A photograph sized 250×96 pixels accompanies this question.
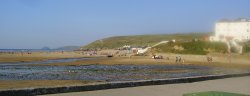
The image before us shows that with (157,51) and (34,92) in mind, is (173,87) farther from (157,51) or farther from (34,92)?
(157,51)

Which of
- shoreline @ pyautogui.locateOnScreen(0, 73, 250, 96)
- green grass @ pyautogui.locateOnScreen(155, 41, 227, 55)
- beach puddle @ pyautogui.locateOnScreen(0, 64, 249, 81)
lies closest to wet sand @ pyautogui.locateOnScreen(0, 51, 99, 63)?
green grass @ pyautogui.locateOnScreen(155, 41, 227, 55)

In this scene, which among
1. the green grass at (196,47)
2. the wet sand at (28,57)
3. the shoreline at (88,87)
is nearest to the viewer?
the shoreline at (88,87)

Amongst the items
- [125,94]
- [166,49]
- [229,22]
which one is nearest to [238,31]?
[229,22]

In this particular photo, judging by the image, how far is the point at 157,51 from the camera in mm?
95125

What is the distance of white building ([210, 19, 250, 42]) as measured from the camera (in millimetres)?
76062

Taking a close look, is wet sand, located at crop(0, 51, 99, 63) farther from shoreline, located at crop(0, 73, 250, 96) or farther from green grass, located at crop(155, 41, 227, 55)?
shoreline, located at crop(0, 73, 250, 96)

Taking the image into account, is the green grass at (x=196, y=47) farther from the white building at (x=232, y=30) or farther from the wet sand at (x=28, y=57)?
the wet sand at (x=28, y=57)

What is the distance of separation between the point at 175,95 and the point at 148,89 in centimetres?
158

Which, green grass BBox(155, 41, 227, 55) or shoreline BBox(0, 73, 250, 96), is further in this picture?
green grass BBox(155, 41, 227, 55)

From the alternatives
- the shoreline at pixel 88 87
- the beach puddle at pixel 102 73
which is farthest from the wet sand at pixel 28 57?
the shoreline at pixel 88 87

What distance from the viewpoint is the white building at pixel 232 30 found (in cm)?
7606

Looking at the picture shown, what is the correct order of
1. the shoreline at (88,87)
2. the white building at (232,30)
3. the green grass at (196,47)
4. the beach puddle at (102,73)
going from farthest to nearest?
the green grass at (196,47), the white building at (232,30), the beach puddle at (102,73), the shoreline at (88,87)

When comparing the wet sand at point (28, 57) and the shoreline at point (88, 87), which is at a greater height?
the wet sand at point (28, 57)

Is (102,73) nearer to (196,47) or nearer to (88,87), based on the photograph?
(88,87)
